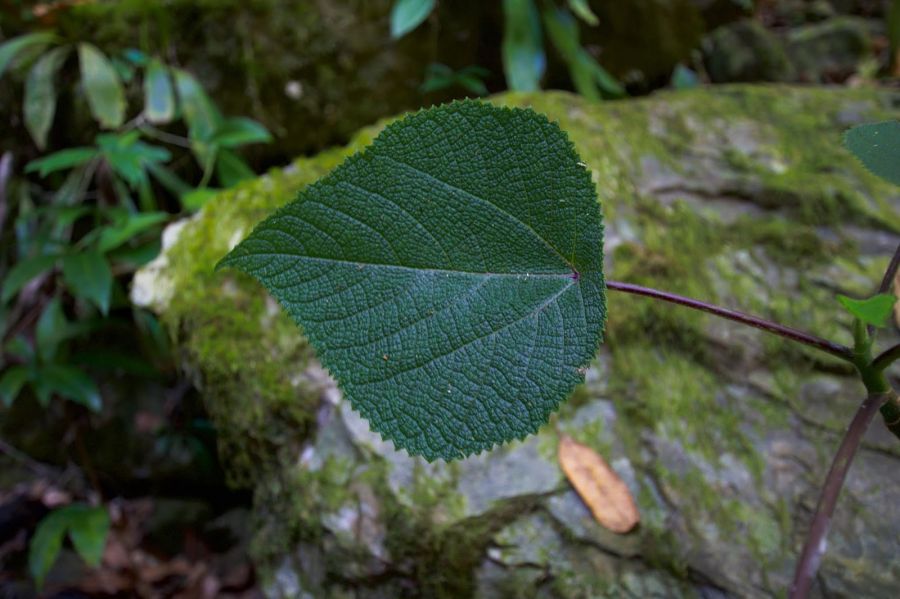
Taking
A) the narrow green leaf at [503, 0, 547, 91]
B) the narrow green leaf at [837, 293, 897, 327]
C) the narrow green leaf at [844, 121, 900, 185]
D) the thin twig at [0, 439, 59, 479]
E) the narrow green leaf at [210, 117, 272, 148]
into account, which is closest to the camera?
the narrow green leaf at [837, 293, 897, 327]

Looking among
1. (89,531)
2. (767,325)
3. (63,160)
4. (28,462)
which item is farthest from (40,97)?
(767,325)

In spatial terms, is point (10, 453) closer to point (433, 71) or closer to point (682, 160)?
point (433, 71)

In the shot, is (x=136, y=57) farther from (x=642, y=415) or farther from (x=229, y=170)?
(x=642, y=415)

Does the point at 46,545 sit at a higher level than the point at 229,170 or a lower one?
lower

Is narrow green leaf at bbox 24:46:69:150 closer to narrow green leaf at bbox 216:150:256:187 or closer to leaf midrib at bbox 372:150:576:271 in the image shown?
narrow green leaf at bbox 216:150:256:187

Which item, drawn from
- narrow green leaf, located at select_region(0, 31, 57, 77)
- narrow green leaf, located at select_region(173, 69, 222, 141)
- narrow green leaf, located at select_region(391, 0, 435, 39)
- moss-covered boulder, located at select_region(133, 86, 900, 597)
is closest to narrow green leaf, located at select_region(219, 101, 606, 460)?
moss-covered boulder, located at select_region(133, 86, 900, 597)
